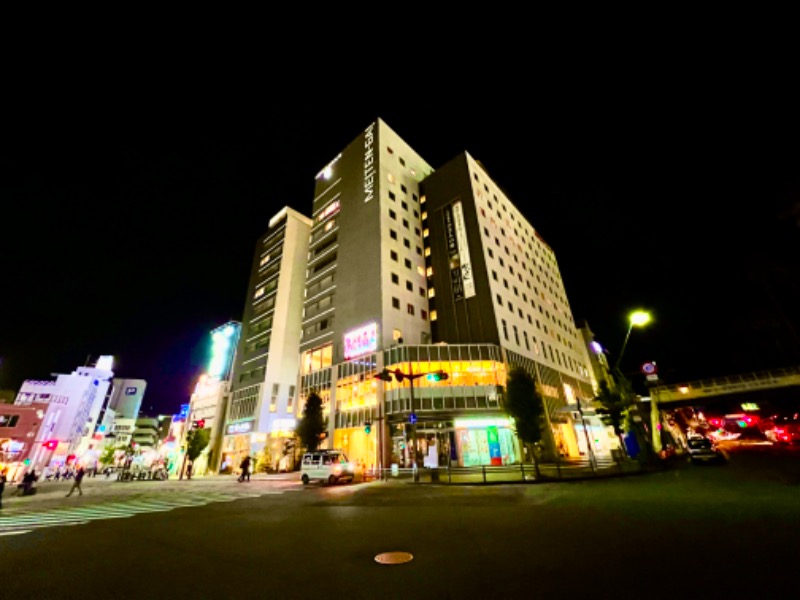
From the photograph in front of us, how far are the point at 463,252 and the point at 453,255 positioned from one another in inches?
62.2

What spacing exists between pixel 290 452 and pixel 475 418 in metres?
24.9

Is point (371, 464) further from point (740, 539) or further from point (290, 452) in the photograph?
point (740, 539)

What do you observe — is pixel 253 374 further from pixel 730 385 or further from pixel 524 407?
pixel 730 385

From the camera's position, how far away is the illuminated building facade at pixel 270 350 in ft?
160

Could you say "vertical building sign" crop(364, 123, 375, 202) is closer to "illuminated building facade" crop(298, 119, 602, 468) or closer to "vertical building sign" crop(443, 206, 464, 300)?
"illuminated building facade" crop(298, 119, 602, 468)

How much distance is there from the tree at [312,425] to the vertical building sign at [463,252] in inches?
829

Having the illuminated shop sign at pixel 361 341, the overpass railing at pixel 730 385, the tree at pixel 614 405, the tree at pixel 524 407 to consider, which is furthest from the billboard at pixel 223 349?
the overpass railing at pixel 730 385

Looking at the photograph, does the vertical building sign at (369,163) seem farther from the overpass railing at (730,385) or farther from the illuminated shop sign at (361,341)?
the overpass railing at (730,385)

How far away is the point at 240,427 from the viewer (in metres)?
50.4

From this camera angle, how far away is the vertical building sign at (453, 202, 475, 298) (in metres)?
41.6

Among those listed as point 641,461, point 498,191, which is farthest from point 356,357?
point 498,191

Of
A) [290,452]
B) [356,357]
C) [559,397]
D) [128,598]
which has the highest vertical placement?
[356,357]

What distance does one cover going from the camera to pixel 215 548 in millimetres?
6906

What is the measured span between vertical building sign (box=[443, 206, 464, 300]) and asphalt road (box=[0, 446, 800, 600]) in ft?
107
